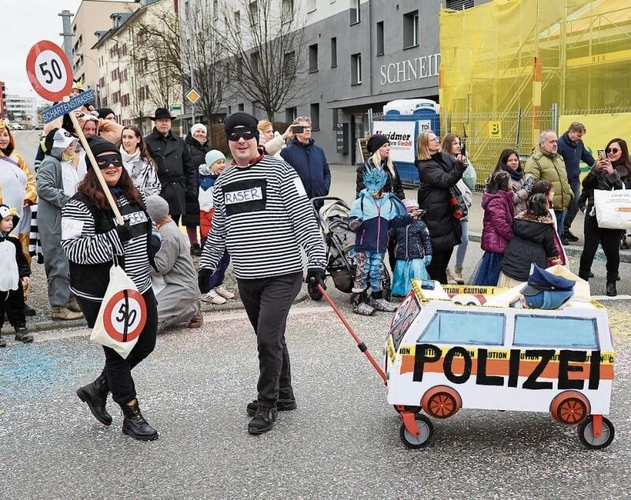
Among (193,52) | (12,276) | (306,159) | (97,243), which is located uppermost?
(193,52)

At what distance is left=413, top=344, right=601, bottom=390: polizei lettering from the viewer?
3988mm

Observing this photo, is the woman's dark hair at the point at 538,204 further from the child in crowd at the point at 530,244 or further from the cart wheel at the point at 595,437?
the cart wheel at the point at 595,437

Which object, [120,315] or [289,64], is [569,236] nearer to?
[120,315]

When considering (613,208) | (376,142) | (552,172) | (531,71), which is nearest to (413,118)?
(531,71)

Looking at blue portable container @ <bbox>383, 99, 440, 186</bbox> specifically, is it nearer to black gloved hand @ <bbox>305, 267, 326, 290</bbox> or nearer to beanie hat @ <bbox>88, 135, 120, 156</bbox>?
black gloved hand @ <bbox>305, 267, 326, 290</bbox>

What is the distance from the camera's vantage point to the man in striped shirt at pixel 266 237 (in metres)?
4.33

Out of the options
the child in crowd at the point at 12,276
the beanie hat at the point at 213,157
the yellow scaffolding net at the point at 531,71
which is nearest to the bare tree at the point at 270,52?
the yellow scaffolding net at the point at 531,71

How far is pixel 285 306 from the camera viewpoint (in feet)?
14.4

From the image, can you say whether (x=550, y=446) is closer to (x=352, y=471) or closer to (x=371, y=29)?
(x=352, y=471)

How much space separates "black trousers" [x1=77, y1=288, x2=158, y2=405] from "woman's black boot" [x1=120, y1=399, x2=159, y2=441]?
5 cm

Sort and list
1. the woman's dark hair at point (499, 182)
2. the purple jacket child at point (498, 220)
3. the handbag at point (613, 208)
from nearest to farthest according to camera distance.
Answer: the purple jacket child at point (498, 220) < the woman's dark hair at point (499, 182) < the handbag at point (613, 208)

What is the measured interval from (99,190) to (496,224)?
167 inches

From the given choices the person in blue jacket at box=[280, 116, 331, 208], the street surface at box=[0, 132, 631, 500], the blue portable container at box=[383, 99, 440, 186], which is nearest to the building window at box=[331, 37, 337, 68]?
the blue portable container at box=[383, 99, 440, 186]

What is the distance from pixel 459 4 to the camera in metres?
25.1
